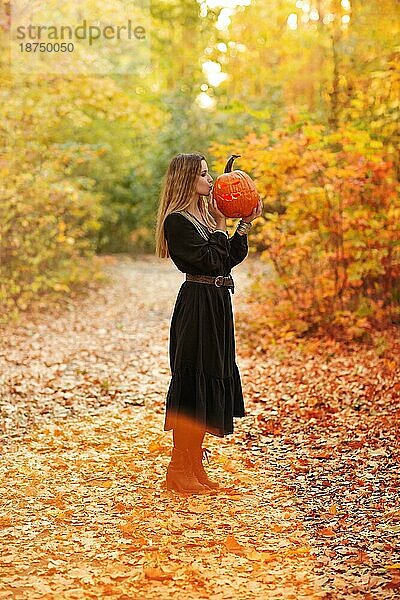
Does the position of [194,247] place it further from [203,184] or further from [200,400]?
[200,400]

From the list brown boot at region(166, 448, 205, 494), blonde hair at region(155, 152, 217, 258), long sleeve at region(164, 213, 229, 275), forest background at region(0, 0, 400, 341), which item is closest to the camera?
long sleeve at region(164, 213, 229, 275)

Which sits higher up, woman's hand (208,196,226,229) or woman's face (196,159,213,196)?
woman's face (196,159,213,196)

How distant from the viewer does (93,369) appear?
8.23m

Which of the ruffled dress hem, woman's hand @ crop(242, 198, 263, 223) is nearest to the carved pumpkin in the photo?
woman's hand @ crop(242, 198, 263, 223)

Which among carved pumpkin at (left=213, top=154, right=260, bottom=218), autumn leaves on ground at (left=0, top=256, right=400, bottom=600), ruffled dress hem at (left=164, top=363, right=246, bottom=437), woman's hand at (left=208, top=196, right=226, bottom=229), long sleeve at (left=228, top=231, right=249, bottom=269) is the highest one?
carved pumpkin at (left=213, top=154, right=260, bottom=218)

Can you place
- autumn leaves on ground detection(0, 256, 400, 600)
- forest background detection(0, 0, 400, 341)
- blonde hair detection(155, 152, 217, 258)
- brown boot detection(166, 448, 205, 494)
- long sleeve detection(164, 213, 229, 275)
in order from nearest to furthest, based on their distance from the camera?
autumn leaves on ground detection(0, 256, 400, 600) → long sleeve detection(164, 213, 229, 275) → blonde hair detection(155, 152, 217, 258) → brown boot detection(166, 448, 205, 494) → forest background detection(0, 0, 400, 341)

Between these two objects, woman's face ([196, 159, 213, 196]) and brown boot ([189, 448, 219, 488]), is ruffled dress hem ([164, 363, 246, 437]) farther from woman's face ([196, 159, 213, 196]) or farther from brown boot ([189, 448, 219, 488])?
woman's face ([196, 159, 213, 196])

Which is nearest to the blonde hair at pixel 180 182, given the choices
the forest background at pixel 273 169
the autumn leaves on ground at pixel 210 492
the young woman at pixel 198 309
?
the young woman at pixel 198 309

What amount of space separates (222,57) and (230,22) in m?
0.95

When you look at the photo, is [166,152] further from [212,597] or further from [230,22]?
[212,597]

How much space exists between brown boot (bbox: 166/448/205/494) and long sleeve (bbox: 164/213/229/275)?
104 centimetres

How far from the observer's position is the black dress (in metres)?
4.56

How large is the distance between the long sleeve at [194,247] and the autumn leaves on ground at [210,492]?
126cm

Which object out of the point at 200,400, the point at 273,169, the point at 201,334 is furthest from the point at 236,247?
the point at 273,169
